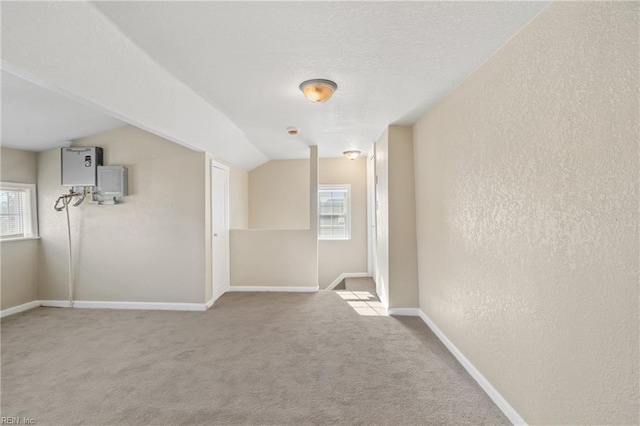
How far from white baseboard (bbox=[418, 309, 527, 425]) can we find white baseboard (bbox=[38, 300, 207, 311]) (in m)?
2.96

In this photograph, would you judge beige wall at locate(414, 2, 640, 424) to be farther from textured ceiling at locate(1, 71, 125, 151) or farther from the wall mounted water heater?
the wall mounted water heater

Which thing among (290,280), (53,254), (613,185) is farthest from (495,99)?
(53,254)

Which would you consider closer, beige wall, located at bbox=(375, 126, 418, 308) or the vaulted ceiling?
the vaulted ceiling

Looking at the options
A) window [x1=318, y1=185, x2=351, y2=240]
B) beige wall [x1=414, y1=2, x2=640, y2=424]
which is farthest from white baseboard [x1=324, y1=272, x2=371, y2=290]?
beige wall [x1=414, y1=2, x2=640, y2=424]

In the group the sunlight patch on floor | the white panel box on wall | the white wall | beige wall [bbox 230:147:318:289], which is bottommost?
the sunlight patch on floor

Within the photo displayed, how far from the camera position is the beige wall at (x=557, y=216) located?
1.13 meters

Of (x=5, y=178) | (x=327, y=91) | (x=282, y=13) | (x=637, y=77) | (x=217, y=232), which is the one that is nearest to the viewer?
(x=637, y=77)

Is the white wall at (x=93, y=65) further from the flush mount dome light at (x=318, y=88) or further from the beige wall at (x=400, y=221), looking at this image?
the beige wall at (x=400, y=221)

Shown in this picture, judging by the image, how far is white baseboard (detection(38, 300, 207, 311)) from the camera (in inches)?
156

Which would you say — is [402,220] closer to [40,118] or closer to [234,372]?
[234,372]

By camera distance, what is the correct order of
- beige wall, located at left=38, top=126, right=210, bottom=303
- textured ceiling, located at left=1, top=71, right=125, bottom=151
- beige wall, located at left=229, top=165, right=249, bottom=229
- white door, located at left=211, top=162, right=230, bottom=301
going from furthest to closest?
beige wall, located at left=229, top=165, right=249, bottom=229 < white door, located at left=211, top=162, right=230, bottom=301 < beige wall, located at left=38, top=126, right=210, bottom=303 < textured ceiling, located at left=1, top=71, right=125, bottom=151

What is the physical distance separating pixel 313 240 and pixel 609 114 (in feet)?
12.6

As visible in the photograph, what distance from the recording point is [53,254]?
4.13m

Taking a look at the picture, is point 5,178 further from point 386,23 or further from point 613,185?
point 613,185
